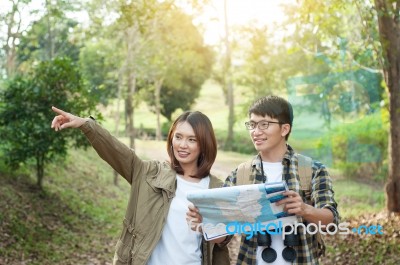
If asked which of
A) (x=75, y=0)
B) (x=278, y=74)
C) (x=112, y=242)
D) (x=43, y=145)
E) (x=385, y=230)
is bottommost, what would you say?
(x=112, y=242)

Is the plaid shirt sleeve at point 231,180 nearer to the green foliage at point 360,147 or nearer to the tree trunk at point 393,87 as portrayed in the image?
the tree trunk at point 393,87

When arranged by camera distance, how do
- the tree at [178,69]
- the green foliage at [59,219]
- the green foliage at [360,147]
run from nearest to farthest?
the green foliage at [59,219], the green foliage at [360,147], the tree at [178,69]

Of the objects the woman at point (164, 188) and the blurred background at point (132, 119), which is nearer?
the woman at point (164, 188)

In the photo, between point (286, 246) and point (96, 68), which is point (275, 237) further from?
point (96, 68)

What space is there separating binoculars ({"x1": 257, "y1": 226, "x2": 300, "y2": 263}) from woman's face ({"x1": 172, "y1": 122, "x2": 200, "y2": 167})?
599 mm

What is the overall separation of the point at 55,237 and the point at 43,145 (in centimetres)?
168

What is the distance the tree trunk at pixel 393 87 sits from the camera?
755 centimetres

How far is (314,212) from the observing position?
2.46 metres

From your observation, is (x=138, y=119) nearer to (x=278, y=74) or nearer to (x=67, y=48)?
(x=67, y=48)

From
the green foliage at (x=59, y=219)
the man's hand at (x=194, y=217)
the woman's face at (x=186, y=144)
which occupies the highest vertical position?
the woman's face at (x=186, y=144)

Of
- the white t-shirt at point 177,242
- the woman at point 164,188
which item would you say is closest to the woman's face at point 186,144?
the woman at point 164,188

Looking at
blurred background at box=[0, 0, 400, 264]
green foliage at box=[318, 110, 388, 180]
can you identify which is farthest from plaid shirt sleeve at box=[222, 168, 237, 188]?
green foliage at box=[318, 110, 388, 180]

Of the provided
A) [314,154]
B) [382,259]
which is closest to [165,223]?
[382,259]

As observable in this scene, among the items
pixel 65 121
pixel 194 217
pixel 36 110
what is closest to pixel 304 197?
pixel 194 217
